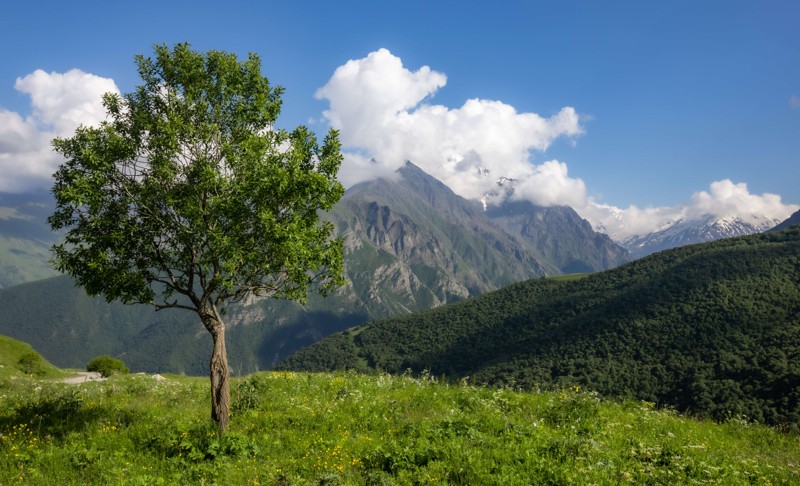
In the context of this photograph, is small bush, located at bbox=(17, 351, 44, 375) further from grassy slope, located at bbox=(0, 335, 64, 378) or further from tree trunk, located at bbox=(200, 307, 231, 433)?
tree trunk, located at bbox=(200, 307, 231, 433)

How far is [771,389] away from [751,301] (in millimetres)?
103195

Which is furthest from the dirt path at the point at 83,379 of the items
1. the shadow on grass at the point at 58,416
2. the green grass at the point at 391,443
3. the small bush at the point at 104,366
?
the green grass at the point at 391,443

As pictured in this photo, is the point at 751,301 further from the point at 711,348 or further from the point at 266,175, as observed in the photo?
the point at 266,175

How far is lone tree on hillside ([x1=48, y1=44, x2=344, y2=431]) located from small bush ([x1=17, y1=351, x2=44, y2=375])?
1700 inches

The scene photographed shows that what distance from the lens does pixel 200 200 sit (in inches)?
544

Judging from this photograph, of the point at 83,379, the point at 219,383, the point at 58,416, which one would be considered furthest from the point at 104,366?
the point at 219,383

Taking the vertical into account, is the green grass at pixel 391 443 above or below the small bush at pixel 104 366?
above

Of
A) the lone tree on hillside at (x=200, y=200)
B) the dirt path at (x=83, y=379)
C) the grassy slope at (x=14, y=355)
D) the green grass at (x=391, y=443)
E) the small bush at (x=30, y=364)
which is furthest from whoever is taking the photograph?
the grassy slope at (x=14, y=355)

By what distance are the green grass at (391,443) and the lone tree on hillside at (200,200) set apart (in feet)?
7.53

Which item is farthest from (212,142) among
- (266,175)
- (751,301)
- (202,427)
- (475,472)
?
(751,301)

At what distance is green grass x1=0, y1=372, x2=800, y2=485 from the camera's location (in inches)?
418

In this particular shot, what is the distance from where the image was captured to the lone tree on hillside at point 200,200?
13.1 meters

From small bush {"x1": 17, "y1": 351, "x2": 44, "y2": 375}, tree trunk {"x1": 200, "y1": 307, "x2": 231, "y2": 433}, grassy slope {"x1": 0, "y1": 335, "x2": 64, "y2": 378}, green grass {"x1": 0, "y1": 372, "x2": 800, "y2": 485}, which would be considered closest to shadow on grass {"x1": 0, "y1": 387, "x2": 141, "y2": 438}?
green grass {"x1": 0, "y1": 372, "x2": 800, "y2": 485}

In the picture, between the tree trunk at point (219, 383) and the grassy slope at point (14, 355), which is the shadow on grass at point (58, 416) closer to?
the tree trunk at point (219, 383)
